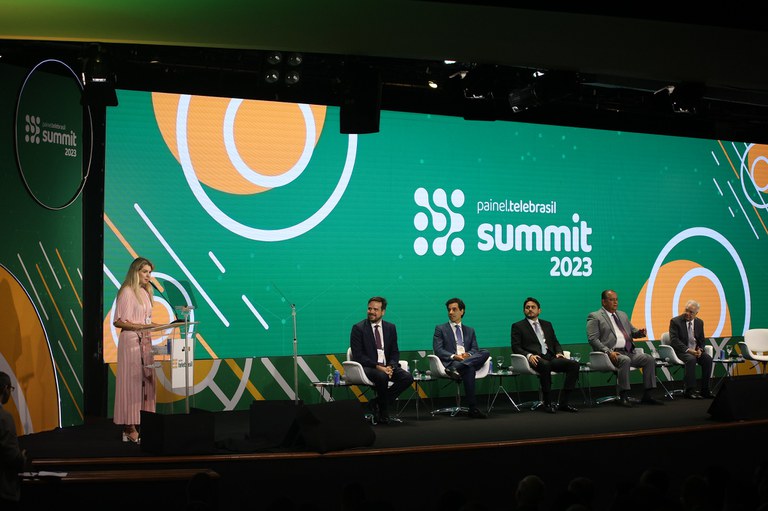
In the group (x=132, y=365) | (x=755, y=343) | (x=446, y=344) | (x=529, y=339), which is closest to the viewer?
(x=132, y=365)

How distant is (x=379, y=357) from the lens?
26.6ft

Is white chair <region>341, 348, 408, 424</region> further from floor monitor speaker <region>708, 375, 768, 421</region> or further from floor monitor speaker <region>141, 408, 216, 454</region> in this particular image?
floor monitor speaker <region>708, 375, 768, 421</region>

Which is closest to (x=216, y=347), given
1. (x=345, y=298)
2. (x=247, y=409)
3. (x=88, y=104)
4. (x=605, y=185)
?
(x=247, y=409)

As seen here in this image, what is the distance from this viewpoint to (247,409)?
8.55 metres

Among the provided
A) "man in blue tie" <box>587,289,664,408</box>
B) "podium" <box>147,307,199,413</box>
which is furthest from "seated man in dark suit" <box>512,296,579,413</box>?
"podium" <box>147,307,199,413</box>

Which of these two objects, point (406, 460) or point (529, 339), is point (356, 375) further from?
point (406, 460)

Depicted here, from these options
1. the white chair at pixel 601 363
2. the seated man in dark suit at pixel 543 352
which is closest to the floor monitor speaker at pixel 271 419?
the seated man in dark suit at pixel 543 352

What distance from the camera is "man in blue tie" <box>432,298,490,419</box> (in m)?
8.30

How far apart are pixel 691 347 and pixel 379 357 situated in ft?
13.3

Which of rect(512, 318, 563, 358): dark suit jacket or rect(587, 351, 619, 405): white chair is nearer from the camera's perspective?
rect(512, 318, 563, 358): dark suit jacket

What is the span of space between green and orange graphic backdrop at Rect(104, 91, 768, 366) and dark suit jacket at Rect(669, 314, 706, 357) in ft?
3.10

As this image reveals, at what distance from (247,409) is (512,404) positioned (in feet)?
9.43

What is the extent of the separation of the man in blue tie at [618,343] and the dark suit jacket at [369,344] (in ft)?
7.77

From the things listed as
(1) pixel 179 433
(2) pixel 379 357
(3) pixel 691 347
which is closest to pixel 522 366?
(2) pixel 379 357
